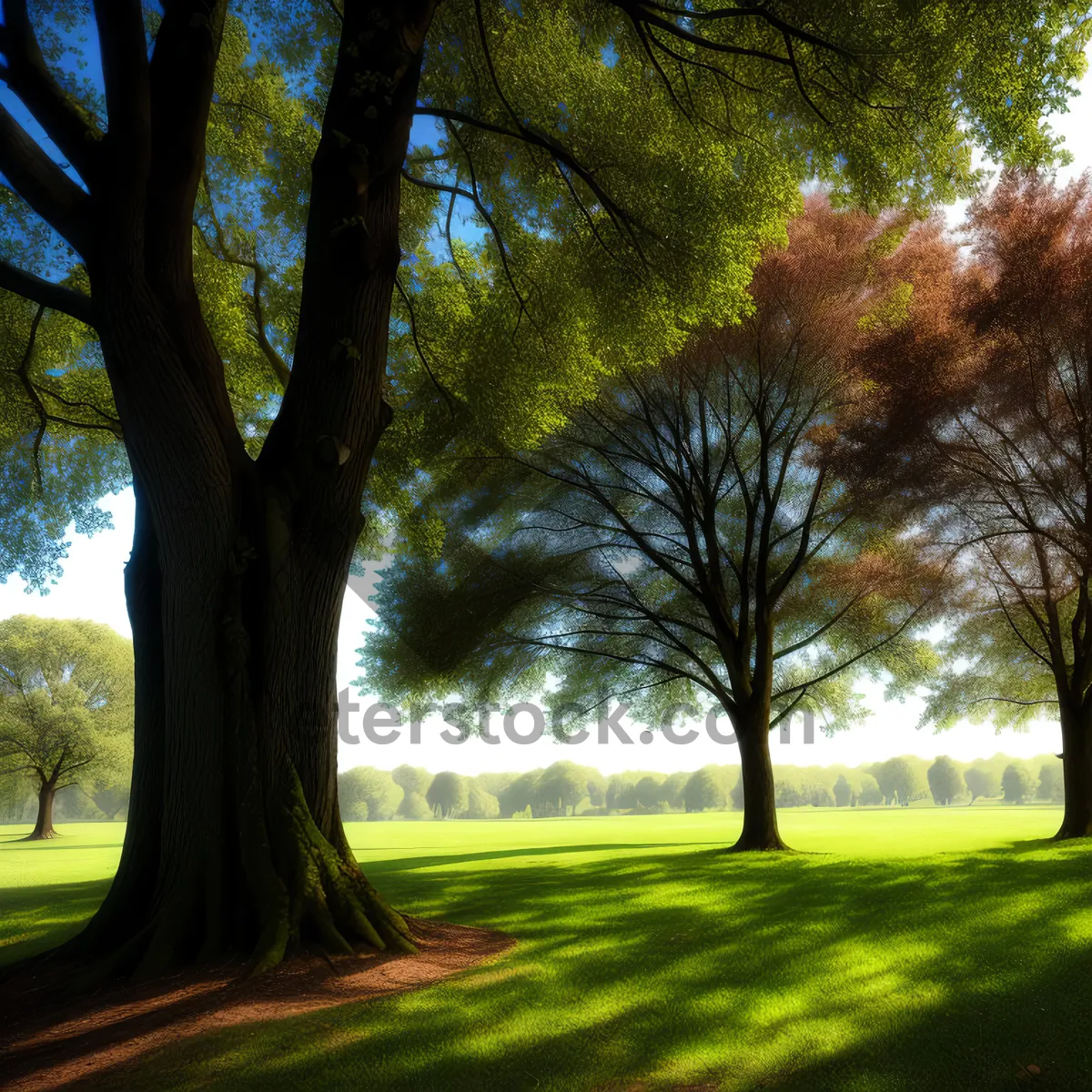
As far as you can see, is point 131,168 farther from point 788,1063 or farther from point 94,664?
point 94,664

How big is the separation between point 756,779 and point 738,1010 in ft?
36.1

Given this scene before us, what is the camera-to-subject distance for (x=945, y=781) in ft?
274

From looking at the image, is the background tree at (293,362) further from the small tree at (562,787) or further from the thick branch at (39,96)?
the small tree at (562,787)

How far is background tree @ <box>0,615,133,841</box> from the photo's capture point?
33094 mm

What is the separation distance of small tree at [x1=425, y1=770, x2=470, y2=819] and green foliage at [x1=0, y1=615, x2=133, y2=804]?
58.6 m

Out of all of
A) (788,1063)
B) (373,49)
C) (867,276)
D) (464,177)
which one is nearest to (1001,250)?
(867,276)

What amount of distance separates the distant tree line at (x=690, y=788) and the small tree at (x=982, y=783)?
0.37 ft

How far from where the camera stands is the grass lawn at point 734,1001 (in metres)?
3.85

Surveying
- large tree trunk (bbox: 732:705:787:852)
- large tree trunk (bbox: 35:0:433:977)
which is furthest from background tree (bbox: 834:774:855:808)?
large tree trunk (bbox: 35:0:433:977)

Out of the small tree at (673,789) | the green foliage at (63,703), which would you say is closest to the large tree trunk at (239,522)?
the green foliage at (63,703)

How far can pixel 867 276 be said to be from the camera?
14945 millimetres

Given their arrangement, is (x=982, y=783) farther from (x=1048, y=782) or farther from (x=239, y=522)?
(x=239, y=522)

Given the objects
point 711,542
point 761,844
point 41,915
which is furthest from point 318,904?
point 711,542

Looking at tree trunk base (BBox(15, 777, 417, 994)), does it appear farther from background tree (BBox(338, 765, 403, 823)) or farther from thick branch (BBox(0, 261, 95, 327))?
background tree (BBox(338, 765, 403, 823))
